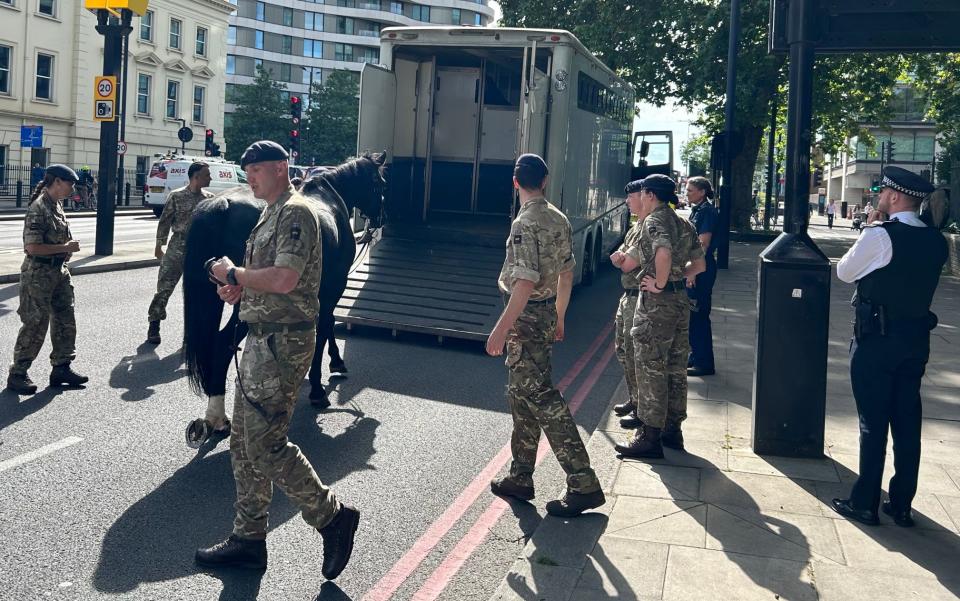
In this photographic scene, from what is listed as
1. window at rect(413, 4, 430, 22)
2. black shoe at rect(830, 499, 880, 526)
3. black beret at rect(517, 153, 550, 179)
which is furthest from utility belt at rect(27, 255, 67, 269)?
window at rect(413, 4, 430, 22)

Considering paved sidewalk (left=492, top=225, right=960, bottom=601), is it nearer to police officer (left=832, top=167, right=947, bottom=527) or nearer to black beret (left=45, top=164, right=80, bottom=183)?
police officer (left=832, top=167, right=947, bottom=527)

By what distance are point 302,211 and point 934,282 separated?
3.22 metres

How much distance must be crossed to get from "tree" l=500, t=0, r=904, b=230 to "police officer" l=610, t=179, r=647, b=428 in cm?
1949

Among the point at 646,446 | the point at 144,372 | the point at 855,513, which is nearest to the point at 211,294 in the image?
the point at 144,372

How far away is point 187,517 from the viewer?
521 cm

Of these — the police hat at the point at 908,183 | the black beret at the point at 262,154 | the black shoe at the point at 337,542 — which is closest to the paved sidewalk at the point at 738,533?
the black shoe at the point at 337,542

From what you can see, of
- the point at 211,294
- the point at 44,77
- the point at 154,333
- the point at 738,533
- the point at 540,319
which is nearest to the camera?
the point at 738,533

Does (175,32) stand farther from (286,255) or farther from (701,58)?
(286,255)

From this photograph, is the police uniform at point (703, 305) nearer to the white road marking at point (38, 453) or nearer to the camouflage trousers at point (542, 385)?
the camouflage trousers at point (542, 385)

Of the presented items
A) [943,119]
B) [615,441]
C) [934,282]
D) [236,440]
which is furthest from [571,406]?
[943,119]

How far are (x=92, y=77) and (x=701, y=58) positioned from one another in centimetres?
2809

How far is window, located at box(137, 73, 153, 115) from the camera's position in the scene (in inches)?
1813

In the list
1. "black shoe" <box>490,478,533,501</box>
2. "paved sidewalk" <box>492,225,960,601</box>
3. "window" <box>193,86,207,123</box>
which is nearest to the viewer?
"paved sidewalk" <box>492,225,960,601</box>

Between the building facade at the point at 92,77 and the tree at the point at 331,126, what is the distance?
15492mm
